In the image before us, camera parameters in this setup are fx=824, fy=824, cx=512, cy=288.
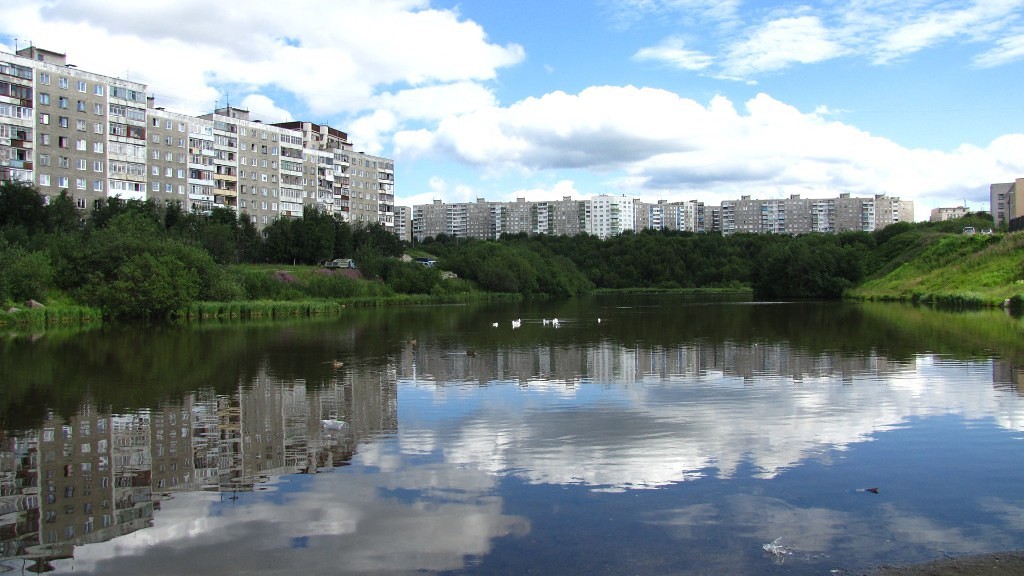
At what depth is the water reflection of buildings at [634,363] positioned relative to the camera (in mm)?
26062

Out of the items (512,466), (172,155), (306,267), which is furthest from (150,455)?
(172,155)

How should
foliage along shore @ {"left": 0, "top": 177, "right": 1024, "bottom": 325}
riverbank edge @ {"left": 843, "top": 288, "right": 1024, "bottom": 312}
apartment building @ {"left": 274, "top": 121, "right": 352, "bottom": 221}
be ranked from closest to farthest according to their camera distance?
foliage along shore @ {"left": 0, "top": 177, "right": 1024, "bottom": 325} < riverbank edge @ {"left": 843, "top": 288, "right": 1024, "bottom": 312} < apartment building @ {"left": 274, "top": 121, "right": 352, "bottom": 221}

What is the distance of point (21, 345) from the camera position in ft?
126

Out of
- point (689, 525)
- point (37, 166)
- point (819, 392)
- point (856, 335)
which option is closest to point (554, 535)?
point (689, 525)

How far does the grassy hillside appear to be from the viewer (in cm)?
7232

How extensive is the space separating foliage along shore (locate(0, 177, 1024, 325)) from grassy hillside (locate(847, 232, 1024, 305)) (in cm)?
21

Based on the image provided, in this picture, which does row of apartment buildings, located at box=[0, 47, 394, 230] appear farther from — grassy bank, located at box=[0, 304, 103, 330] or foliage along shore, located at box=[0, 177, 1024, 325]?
grassy bank, located at box=[0, 304, 103, 330]

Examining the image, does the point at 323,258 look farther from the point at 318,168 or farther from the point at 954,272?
the point at 954,272

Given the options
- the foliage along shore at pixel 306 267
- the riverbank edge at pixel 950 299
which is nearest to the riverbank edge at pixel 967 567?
the foliage along shore at pixel 306 267

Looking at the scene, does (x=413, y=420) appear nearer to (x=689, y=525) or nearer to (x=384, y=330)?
(x=689, y=525)

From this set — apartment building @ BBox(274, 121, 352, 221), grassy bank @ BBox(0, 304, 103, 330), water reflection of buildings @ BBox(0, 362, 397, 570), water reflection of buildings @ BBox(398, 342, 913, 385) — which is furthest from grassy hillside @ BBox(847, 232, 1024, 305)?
apartment building @ BBox(274, 121, 352, 221)

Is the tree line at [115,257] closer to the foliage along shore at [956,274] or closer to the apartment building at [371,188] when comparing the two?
the apartment building at [371,188]

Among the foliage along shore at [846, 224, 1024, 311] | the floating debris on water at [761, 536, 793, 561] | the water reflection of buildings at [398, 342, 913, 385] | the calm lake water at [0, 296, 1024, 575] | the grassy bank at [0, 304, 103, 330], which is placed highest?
the foliage along shore at [846, 224, 1024, 311]

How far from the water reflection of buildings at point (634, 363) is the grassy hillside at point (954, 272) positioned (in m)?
45.4
